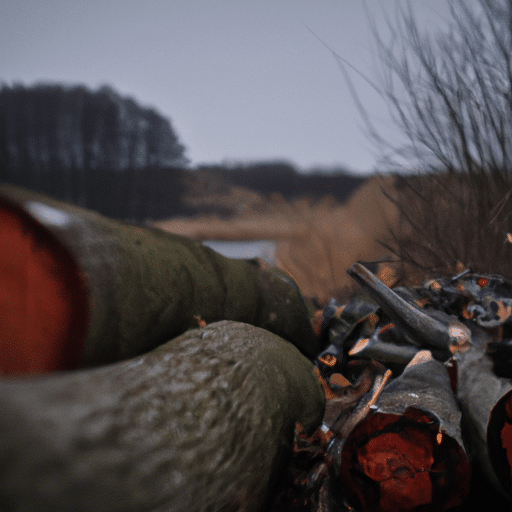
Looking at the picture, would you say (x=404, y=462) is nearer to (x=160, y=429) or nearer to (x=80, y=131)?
(x=160, y=429)

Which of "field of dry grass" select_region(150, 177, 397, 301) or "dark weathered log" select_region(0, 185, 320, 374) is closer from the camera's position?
"dark weathered log" select_region(0, 185, 320, 374)

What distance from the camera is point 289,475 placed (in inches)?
25.7

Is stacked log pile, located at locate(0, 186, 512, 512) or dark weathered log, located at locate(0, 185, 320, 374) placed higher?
dark weathered log, located at locate(0, 185, 320, 374)

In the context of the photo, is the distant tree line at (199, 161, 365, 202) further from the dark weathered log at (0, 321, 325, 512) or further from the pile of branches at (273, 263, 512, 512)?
the dark weathered log at (0, 321, 325, 512)

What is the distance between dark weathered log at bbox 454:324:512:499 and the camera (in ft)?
1.86

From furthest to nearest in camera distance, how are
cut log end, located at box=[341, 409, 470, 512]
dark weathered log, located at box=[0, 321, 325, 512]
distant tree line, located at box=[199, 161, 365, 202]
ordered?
distant tree line, located at box=[199, 161, 365, 202]
cut log end, located at box=[341, 409, 470, 512]
dark weathered log, located at box=[0, 321, 325, 512]

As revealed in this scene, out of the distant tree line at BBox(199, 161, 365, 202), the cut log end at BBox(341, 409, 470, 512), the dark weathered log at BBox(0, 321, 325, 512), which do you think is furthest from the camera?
the distant tree line at BBox(199, 161, 365, 202)

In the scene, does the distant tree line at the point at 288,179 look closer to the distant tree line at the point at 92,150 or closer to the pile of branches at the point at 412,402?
the distant tree line at the point at 92,150

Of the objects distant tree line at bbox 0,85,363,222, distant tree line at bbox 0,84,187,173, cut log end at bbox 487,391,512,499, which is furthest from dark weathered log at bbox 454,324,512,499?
distant tree line at bbox 0,84,187,173

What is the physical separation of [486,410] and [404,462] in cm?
20

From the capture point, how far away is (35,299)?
37 centimetres

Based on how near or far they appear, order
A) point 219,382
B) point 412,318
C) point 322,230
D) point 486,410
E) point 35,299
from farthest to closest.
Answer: point 322,230 < point 412,318 < point 486,410 < point 219,382 < point 35,299

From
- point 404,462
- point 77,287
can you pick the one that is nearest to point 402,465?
point 404,462

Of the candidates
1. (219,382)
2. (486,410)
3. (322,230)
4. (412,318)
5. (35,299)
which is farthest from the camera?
(322,230)
